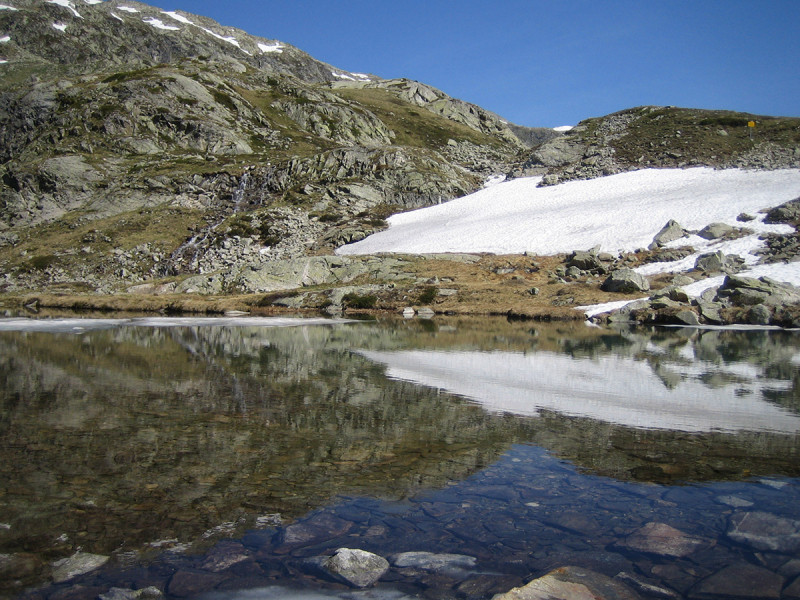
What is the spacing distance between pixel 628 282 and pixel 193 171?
61744mm

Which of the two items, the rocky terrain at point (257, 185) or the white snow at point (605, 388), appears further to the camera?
the rocky terrain at point (257, 185)

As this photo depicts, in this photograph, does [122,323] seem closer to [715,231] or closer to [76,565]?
[76,565]

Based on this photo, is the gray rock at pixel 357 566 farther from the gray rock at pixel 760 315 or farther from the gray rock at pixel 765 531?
the gray rock at pixel 760 315

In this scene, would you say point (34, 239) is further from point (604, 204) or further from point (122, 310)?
point (604, 204)

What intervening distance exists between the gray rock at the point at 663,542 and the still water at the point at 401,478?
24 millimetres

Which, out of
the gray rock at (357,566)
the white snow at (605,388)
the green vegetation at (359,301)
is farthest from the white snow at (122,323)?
the gray rock at (357,566)

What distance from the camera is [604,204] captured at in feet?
175

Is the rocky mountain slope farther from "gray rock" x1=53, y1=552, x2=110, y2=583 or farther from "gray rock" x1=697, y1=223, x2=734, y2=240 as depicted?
"gray rock" x1=53, y1=552, x2=110, y2=583

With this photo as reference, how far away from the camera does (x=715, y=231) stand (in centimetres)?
4062

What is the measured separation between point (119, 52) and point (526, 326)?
208754 mm

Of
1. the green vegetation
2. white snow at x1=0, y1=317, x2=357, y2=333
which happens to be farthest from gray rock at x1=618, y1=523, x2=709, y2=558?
the green vegetation

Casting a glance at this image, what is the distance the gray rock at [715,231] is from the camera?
40.2 meters

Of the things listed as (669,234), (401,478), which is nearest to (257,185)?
(669,234)

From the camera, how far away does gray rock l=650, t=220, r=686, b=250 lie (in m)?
42.2
